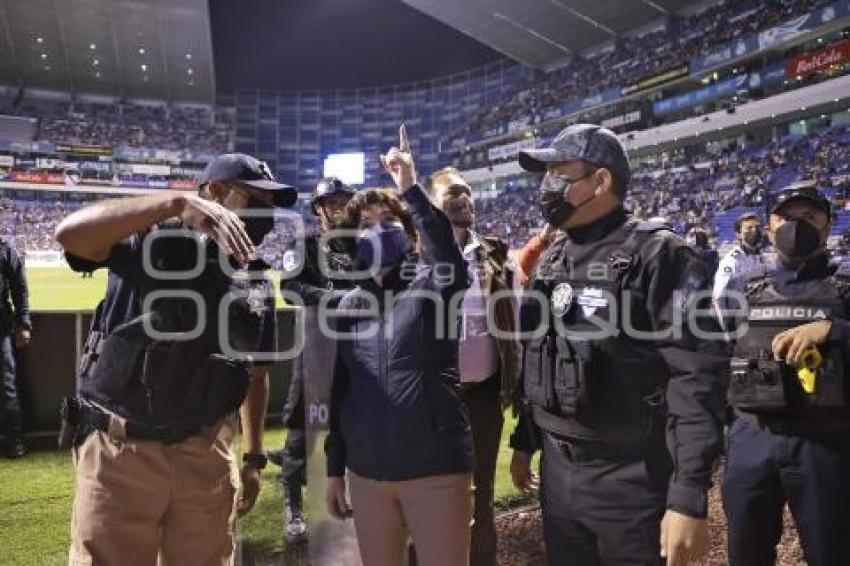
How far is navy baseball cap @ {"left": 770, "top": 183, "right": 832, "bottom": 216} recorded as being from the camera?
2.86 m

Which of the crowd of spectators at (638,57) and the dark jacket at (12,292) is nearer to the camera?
the dark jacket at (12,292)

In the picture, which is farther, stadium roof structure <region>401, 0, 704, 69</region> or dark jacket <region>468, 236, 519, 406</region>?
stadium roof structure <region>401, 0, 704, 69</region>

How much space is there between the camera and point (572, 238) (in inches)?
96.3

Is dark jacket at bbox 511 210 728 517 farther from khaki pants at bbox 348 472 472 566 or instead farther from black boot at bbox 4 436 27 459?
black boot at bbox 4 436 27 459

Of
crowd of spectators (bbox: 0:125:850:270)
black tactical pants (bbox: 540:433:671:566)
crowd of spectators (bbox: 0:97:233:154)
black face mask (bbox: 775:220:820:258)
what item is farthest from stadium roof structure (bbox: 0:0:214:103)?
black tactical pants (bbox: 540:433:671:566)

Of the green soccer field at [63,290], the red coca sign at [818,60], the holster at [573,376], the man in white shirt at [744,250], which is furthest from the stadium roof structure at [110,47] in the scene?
the holster at [573,376]

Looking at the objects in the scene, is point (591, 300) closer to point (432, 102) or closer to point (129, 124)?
point (129, 124)

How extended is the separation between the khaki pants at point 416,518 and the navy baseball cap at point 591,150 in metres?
1.24

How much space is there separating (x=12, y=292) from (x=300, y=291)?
3359 mm

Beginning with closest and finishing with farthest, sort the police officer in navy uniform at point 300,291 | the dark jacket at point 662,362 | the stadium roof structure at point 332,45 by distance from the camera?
the dark jacket at point 662,362 → the police officer in navy uniform at point 300,291 → the stadium roof structure at point 332,45

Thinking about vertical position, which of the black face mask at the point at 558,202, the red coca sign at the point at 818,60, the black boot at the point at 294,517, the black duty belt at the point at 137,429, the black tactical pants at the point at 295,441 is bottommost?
the black boot at the point at 294,517

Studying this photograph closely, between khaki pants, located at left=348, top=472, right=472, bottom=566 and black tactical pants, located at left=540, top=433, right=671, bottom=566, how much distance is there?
1.12ft

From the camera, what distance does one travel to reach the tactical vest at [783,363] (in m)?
Answer: 2.60
